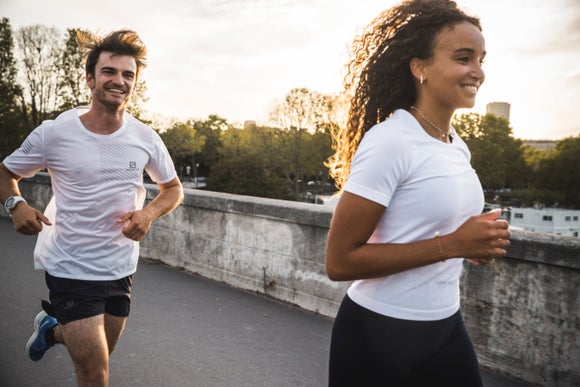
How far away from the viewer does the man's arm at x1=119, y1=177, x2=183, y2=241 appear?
2896 millimetres

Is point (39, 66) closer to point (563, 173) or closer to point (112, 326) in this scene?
point (112, 326)

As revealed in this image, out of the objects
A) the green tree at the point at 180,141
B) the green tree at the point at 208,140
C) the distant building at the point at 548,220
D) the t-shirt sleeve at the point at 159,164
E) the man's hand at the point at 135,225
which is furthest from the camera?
the green tree at the point at 208,140

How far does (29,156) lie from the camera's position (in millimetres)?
3033

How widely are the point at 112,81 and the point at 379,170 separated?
6.94 feet

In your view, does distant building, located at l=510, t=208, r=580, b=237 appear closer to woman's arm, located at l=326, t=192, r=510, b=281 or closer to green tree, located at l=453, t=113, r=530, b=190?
green tree, located at l=453, t=113, r=530, b=190

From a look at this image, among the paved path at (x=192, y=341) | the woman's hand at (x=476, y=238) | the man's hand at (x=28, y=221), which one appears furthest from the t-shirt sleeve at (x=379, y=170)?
the paved path at (x=192, y=341)

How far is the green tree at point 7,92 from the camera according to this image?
38812 mm

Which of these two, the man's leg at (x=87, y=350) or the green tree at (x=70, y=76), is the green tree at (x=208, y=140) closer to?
the green tree at (x=70, y=76)

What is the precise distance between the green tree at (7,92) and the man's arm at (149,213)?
4055 cm

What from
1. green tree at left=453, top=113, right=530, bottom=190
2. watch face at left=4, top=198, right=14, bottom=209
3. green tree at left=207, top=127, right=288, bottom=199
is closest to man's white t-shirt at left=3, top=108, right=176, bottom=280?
watch face at left=4, top=198, right=14, bottom=209

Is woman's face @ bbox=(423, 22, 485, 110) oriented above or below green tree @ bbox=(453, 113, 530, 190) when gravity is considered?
below

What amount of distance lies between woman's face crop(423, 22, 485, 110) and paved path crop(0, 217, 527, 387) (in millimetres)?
3009

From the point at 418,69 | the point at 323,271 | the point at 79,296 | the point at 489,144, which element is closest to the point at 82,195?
the point at 79,296

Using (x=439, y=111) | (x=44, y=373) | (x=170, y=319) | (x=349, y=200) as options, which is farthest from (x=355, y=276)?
(x=170, y=319)
